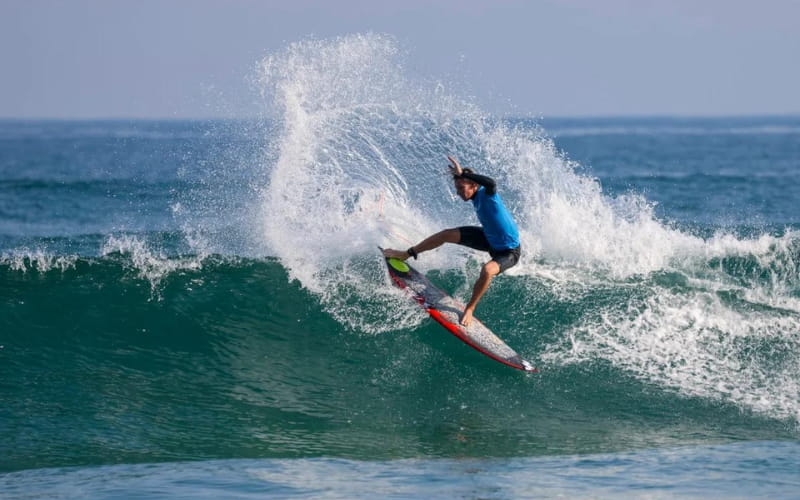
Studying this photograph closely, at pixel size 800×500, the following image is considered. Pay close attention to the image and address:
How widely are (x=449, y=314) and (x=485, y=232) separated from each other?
3.51 feet

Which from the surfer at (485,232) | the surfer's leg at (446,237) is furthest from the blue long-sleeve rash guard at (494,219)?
the surfer's leg at (446,237)

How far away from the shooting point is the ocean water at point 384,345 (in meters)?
8.65

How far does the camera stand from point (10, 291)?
12703 millimetres

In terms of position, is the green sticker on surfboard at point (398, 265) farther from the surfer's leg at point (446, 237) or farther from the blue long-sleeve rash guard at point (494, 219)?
the blue long-sleeve rash guard at point (494, 219)

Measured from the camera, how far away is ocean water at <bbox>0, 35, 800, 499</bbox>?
8648mm

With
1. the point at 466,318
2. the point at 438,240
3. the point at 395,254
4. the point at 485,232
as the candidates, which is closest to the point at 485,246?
the point at 485,232

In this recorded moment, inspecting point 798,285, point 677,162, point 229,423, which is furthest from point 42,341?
point 677,162

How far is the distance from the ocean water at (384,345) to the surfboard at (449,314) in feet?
0.67

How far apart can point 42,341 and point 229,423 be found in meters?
3.02

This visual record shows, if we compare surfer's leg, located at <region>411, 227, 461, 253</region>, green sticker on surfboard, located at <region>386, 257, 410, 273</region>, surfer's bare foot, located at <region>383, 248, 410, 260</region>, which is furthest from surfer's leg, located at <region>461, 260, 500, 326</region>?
green sticker on surfboard, located at <region>386, 257, 410, 273</region>

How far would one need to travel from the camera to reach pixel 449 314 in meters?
10.9

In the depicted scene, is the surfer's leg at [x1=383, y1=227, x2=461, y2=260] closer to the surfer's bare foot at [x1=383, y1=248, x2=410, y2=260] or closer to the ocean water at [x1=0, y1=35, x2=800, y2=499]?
the surfer's bare foot at [x1=383, y1=248, x2=410, y2=260]

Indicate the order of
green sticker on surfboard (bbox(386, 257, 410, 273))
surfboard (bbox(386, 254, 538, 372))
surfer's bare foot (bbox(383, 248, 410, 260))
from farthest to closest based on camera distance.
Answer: green sticker on surfboard (bbox(386, 257, 410, 273)) < surfer's bare foot (bbox(383, 248, 410, 260)) < surfboard (bbox(386, 254, 538, 372))

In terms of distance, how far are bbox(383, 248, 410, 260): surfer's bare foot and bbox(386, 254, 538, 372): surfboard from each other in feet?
0.25
